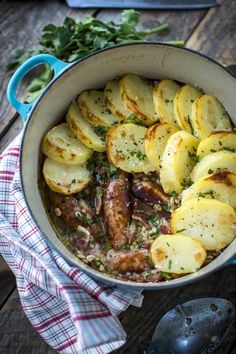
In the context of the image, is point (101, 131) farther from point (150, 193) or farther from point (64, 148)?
point (150, 193)

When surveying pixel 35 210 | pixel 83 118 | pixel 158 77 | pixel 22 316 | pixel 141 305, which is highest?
pixel 158 77

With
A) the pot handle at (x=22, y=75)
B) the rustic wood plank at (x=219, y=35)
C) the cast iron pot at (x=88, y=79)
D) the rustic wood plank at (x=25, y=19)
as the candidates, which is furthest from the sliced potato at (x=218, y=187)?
the rustic wood plank at (x=25, y=19)

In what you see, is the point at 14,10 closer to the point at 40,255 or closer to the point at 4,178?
the point at 4,178

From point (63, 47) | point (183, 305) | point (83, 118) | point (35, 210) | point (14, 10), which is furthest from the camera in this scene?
point (14, 10)

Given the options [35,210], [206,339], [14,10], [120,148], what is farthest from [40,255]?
[14,10]

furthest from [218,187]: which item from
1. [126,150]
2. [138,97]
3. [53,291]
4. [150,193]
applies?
[53,291]
